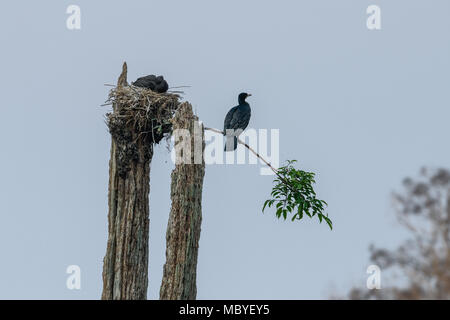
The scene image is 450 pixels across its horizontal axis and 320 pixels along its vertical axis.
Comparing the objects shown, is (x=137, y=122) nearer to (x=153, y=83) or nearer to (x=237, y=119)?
(x=153, y=83)

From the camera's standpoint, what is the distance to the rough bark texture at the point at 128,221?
51.0ft

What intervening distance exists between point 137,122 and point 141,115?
6.1 inches

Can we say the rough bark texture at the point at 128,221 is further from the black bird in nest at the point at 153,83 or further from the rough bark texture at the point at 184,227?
the black bird in nest at the point at 153,83

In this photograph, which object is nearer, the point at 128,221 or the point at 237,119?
the point at 128,221

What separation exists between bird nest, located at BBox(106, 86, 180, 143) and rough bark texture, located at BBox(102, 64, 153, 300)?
0.36 feet

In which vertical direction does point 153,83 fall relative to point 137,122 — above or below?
above

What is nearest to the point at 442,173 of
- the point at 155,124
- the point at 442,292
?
the point at 442,292

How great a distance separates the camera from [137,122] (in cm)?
1645

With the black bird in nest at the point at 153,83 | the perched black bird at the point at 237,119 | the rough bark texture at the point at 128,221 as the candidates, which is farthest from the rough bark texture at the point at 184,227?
the perched black bird at the point at 237,119

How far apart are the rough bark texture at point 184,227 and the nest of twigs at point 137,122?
1.20 metres

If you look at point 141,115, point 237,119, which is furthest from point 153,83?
point 237,119

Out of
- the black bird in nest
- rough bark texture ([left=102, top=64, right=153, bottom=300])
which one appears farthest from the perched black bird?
rough bark texture ([left=102, top=64, right=153, bottom=300])

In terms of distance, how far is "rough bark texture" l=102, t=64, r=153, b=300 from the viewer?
15.6m
